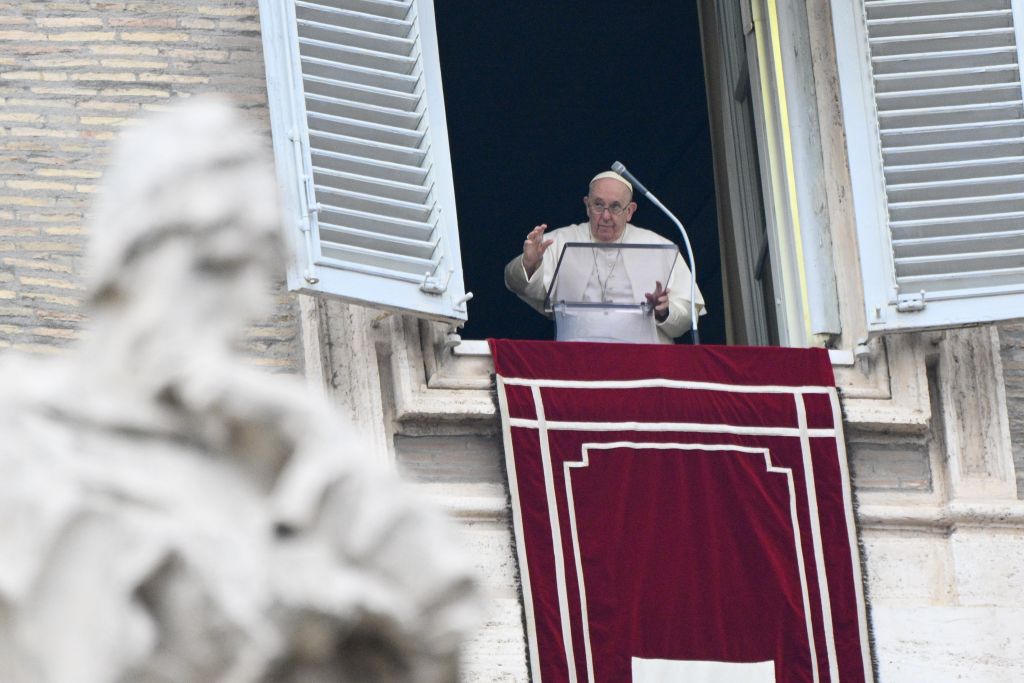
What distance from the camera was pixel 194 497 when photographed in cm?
359

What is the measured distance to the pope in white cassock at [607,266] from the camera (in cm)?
877

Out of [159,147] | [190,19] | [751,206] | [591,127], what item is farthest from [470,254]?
[159,147]

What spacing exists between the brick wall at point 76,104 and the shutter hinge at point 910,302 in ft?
5.17

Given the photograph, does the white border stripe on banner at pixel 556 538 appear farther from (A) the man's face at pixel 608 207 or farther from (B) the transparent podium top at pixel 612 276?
(A) the man's face at pixel 608 207

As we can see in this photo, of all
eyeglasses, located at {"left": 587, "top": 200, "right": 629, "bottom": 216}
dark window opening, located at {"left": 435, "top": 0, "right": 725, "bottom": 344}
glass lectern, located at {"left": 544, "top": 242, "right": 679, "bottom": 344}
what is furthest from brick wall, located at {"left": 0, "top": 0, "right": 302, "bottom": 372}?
dark window opening, located at {"left": 435, "top": 0, "right": 725, "bottom": 344}

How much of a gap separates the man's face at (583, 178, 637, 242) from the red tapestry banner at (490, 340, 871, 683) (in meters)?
1.26

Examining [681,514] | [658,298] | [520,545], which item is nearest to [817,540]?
[681,514]

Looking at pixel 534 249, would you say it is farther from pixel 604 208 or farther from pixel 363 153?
pixel 363 153

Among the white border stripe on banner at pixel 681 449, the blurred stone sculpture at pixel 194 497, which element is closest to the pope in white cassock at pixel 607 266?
the white border stripe on banner at pixel 681 449

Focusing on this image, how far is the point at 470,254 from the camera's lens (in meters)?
13.9

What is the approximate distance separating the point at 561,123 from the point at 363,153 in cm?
536

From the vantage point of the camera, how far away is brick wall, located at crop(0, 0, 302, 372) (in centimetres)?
802

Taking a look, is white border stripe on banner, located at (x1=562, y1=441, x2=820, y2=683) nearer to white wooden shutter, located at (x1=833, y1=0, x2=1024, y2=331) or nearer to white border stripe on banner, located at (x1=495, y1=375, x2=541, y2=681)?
white border stripe on banner, located at (x1=495, y1=375, x2=541, y2=681)

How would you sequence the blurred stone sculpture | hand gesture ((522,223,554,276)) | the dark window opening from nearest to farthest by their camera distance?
the blurred stone sculpture → hand gesture ((522,223,554,276)) → the dark window opening
